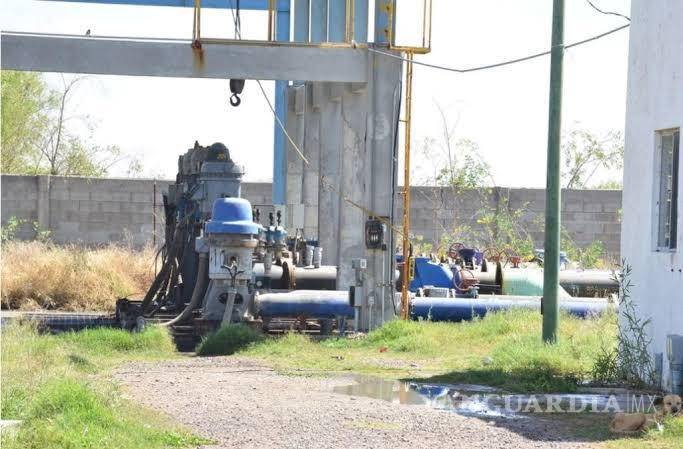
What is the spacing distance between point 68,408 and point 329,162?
15.9m

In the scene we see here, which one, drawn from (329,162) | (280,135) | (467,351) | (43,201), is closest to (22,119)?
(43,201)

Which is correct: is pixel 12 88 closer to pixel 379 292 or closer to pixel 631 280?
pixel 379 292

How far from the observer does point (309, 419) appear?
1211 cm

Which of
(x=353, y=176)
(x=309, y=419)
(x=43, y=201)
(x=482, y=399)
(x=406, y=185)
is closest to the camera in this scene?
(x=309, y=419)

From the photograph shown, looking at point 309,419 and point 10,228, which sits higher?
point 10,228

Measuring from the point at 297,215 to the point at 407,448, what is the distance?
729 inches

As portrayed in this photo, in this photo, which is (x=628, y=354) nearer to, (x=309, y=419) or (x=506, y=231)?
(x=309, y=419)

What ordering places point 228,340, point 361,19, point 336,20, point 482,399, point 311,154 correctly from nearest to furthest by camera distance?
1. point 482,399
2. point 228,340
3. point 361,19
4. point 336,20
5. point 311,154

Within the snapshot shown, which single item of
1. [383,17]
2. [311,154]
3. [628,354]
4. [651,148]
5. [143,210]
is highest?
[383,17]

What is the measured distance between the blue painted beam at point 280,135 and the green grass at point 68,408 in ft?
45.5

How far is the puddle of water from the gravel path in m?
0.34

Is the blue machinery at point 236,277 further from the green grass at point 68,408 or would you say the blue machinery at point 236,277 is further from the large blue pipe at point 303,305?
the green grass at point 68,408

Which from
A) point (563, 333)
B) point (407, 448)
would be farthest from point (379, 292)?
point (407, 448)

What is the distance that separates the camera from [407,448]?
10836mm
